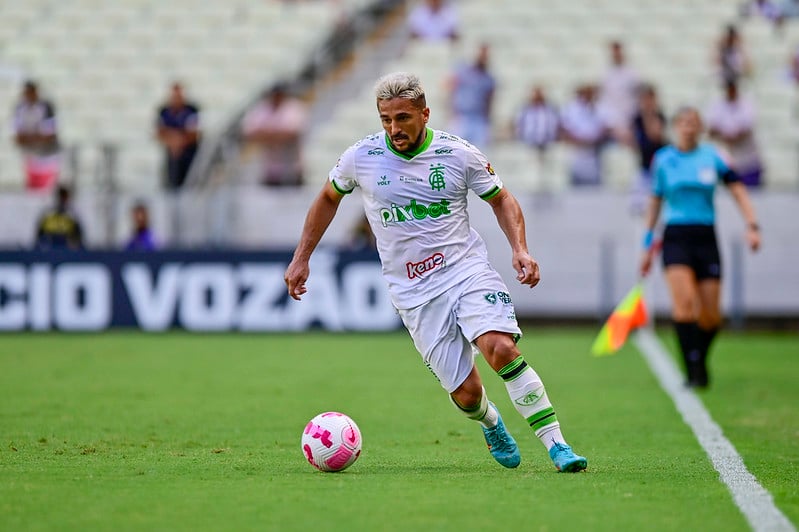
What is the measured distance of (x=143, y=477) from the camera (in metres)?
7.32

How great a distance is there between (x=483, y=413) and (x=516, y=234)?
1012 mm

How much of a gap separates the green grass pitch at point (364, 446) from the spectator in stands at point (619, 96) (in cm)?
520

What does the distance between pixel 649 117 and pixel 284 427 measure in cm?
1081

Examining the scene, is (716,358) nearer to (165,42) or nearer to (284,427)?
(284,427)

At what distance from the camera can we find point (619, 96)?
848 inches

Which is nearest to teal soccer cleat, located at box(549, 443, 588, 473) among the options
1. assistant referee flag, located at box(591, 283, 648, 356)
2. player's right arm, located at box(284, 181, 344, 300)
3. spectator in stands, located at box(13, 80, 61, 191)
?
player's right arm, located at box(284, 181, 344, 300)

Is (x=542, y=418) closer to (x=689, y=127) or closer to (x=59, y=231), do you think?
(x=689, y=127)

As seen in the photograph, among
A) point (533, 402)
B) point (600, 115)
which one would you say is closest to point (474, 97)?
point (600, 115)

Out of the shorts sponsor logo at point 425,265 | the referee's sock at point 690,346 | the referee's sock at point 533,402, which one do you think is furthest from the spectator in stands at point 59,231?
the referee's sock at point 533,402

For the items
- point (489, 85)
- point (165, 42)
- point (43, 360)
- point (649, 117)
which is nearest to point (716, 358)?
point (649, 117)

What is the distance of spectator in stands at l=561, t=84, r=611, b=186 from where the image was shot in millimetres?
21081

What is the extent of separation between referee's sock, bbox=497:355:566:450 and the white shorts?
228 millimetres

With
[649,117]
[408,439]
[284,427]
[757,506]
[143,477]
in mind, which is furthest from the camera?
[649,117]

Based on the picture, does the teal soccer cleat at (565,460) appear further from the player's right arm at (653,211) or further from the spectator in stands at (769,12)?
the spectator in stands at (769,12)
